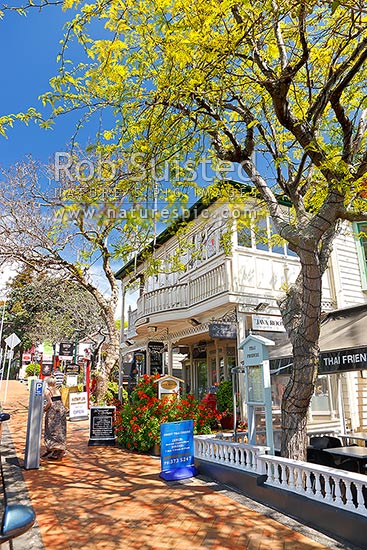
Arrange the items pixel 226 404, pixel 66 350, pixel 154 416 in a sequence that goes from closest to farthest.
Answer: pixel 154 416, pixel 226 404, pixel 66 350

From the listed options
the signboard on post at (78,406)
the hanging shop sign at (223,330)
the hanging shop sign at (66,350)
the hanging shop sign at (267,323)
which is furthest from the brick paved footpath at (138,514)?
the hanging shop sign at (66,350)

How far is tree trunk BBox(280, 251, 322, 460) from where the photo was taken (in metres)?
5.47

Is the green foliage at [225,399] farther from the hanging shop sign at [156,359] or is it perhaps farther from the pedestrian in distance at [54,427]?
the hanging shop sign at [156,359]

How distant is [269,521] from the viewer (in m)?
4.73

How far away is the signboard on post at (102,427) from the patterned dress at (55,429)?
5.43ft

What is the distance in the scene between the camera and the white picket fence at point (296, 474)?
4.23 meters

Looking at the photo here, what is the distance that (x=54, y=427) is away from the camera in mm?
8445

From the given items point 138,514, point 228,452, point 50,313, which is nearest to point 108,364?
point 228,452

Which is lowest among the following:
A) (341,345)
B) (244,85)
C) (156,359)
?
(341,345)

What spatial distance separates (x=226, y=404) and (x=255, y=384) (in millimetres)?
5377

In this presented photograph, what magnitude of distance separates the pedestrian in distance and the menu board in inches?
171

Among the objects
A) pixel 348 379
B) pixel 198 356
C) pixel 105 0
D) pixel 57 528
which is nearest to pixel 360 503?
pixel 57 528

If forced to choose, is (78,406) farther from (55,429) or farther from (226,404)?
(55,429)

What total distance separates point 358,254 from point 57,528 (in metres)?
12.1
